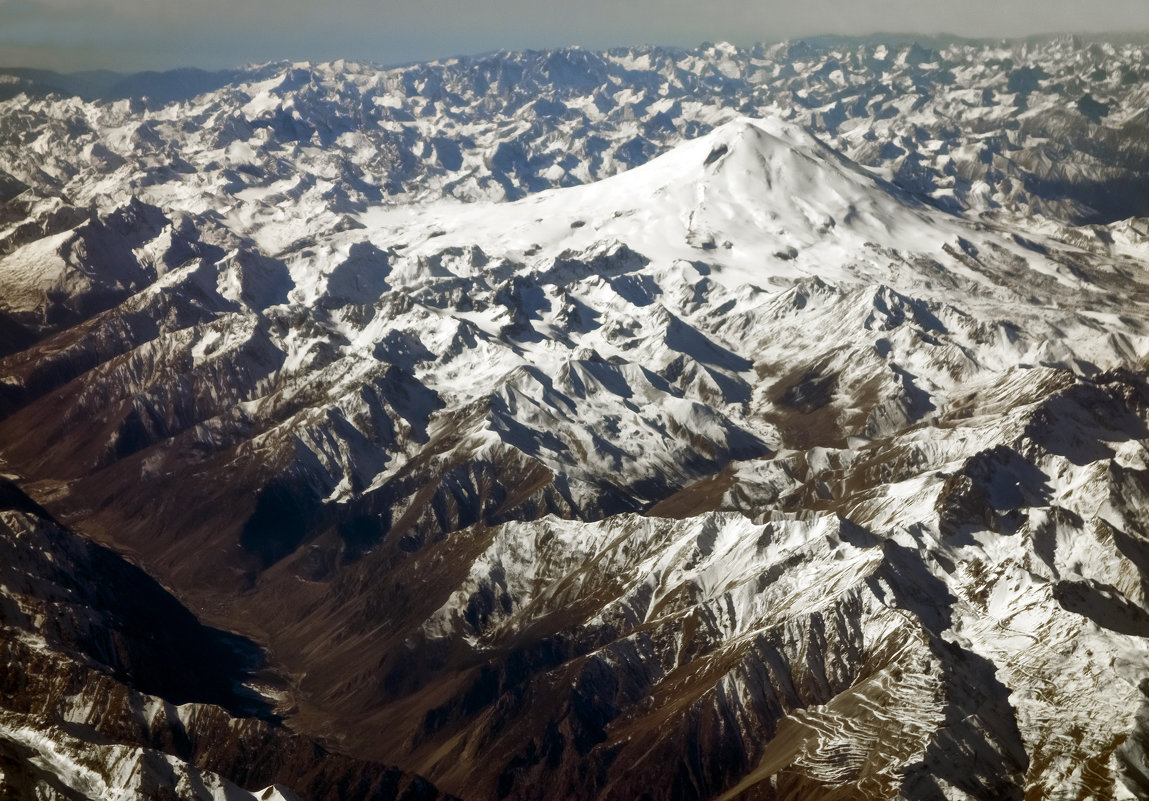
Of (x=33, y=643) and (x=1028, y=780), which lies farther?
(x=33, y=643)

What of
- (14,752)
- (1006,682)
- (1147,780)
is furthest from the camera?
(1006,682)

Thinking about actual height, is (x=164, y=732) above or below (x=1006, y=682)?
below

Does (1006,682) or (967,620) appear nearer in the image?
(1006,682)

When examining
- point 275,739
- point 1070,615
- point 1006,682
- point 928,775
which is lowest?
point 275,739

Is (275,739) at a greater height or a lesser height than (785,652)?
lesser

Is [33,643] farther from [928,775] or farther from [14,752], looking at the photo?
[928,775]

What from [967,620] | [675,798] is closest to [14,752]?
[675,798]

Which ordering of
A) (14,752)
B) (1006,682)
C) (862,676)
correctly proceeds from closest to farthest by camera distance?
(14,752), (1006,682), (862,676)

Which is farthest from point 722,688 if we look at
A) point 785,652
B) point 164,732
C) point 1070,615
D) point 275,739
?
point 164,732

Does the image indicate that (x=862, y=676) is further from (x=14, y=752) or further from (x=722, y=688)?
(x=14, y=752)
